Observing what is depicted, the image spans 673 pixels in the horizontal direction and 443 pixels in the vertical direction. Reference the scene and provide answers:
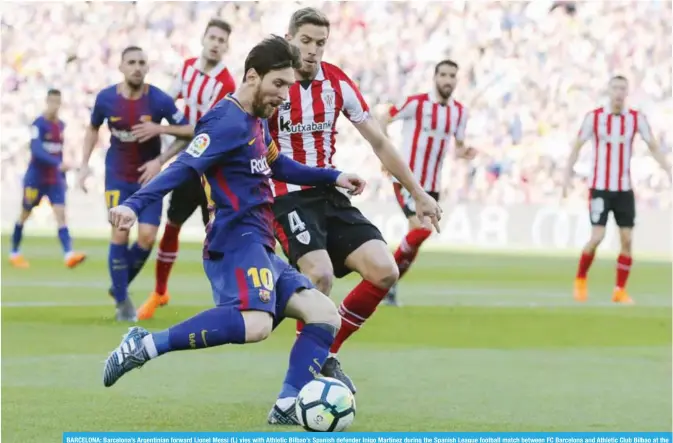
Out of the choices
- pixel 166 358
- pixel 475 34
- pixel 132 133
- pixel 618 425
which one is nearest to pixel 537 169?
pixel 475 34

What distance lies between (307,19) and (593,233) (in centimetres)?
836

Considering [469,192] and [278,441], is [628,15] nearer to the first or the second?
[469,192]

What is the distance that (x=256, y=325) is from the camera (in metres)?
5.95

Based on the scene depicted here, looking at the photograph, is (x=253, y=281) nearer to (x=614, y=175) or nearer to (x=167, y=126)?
(x=167, y=126)

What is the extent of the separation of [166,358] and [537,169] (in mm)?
20275

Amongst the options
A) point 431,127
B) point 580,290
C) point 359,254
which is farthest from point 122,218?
point 580,290

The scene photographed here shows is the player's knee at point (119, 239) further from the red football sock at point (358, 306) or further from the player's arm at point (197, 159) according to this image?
the player's arm at point (197, 159)

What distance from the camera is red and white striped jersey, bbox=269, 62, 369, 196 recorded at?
24.9 ft

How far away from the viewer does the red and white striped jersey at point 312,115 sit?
24.9 feet

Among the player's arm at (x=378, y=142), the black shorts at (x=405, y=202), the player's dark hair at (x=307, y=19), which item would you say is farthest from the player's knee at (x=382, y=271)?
the black shorts at (x=405, y=202)

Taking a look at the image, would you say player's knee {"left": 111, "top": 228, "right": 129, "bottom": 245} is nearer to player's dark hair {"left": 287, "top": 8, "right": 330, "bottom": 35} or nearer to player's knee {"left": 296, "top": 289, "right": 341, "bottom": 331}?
player's dark hair {"left": 287, "top": 8, "right": 330, "bottom": 35}

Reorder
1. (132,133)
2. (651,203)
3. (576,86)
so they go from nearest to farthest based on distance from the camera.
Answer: (132,133)
(651,203)
(576,86)

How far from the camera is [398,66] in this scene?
31.1m

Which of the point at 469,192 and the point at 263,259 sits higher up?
the point at 263,259
